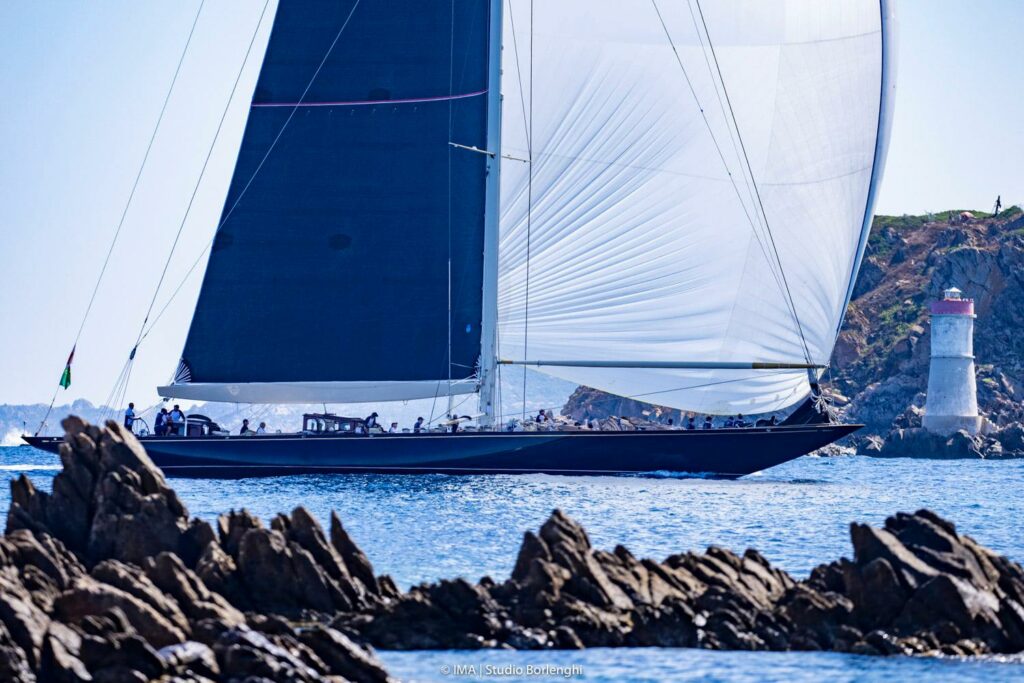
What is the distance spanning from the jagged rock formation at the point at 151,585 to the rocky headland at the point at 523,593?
0.09 feet

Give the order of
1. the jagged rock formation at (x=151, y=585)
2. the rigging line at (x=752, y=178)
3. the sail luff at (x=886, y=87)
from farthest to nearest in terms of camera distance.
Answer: the rigging line at (x=752, y=178), the sail luff at (x=886, y=87), the jagged rock formation at (x=151, y=585)

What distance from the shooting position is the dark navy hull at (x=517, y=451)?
4131 cm

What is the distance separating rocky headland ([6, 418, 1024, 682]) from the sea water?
17.5 inches

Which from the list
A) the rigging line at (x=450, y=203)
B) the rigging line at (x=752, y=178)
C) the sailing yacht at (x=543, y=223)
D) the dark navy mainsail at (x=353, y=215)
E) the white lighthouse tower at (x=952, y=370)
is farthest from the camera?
the white lighthouse tower at (x=952, y=370)

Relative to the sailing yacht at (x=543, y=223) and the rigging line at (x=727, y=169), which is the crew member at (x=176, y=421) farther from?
the rigging line at (x=727, y=169)

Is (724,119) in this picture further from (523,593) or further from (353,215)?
(523,593)

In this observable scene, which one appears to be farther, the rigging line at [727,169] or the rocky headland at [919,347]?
the rocky headland at [919,347]

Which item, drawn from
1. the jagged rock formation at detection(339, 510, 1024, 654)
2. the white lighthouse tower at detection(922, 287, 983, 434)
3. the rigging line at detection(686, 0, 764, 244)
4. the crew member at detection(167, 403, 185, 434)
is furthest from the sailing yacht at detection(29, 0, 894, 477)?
the white lighthouse tower at detection(922, 287, 983, 434)

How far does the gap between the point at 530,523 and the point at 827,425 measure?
13860mm

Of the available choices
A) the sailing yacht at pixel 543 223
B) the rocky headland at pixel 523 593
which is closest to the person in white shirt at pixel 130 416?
the sailing yacht at pixel 543 223

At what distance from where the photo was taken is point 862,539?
18.5 m

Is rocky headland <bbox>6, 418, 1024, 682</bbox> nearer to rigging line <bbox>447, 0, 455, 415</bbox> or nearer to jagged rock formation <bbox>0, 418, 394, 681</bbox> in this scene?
jagged rock formation <bbox>0, 418, 394, 681</bbox>

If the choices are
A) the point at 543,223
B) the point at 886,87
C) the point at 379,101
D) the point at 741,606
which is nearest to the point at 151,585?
the point at 741,606

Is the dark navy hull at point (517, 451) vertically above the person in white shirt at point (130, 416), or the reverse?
the person in white shirt at point (130, 416)
